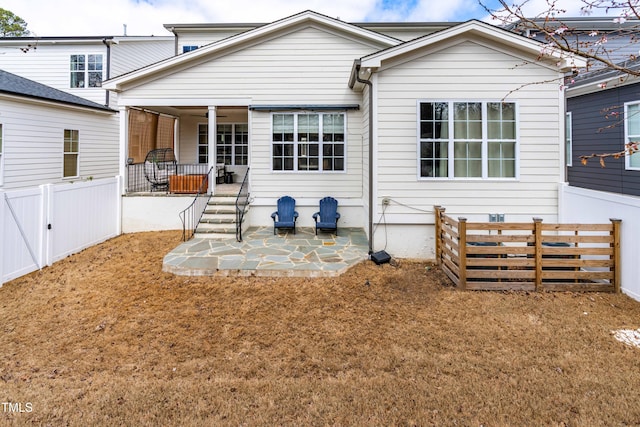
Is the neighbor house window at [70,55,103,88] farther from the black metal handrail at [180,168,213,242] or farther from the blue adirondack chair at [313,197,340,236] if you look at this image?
the blue adirondack chair at [313,197,340,236]

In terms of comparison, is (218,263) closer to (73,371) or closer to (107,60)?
(73,371)

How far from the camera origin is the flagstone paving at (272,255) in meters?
6.21

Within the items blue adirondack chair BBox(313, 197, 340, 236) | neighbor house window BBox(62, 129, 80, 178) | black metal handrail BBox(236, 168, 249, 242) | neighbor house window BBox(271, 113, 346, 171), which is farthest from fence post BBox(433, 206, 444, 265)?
neighbor house window BBox(62, 129, 80, 178)

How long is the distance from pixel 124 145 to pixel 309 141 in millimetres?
5315

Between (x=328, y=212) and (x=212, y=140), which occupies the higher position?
(x=212, y=140)

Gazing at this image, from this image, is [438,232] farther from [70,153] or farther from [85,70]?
[85,70]

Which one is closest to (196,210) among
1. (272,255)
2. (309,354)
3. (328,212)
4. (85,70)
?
(328,212)

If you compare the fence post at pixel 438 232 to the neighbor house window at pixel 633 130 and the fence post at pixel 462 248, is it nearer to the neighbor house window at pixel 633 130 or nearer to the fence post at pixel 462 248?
the fence post at pixel 462 248

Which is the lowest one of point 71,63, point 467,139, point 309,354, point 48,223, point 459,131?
point 309,354

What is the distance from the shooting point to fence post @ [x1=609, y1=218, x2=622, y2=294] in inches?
209

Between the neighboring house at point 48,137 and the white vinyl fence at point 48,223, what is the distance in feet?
12.6

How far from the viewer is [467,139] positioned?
7.23 m

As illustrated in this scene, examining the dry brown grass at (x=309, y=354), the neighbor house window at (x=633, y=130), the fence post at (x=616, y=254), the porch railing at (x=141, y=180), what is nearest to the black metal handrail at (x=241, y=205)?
the porch railing at (x=141, y=180)

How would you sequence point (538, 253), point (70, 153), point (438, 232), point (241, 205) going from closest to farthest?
point (538, 253), point (438, 232), point (241, 205), point (70, 153)
